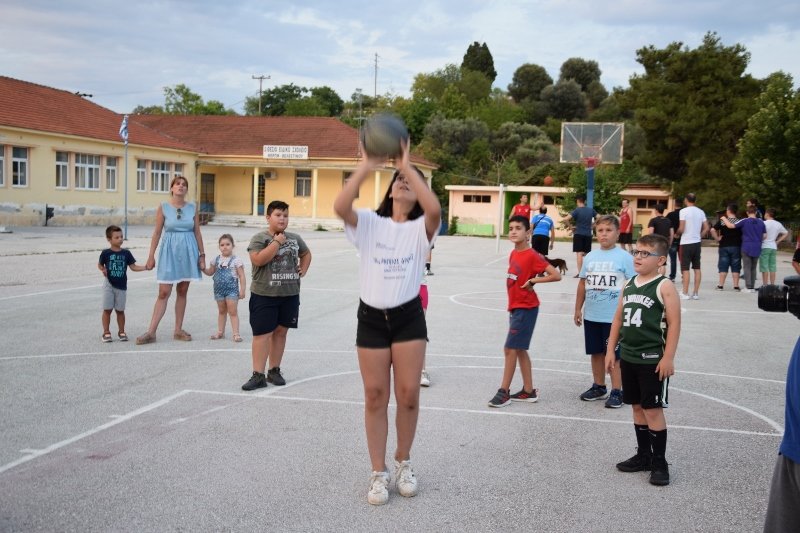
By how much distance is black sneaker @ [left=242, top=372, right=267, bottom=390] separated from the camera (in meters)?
7.38

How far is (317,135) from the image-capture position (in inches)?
2048

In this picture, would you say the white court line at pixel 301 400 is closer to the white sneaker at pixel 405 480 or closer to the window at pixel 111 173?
the white sneaker at pixel 405 480

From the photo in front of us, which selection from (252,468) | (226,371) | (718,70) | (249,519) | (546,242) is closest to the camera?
A: (249,519)

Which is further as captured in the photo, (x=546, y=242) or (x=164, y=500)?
(x=546, y=242)

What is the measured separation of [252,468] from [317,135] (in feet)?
158

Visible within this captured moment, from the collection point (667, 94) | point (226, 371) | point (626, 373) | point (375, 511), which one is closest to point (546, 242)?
point (226, 371)

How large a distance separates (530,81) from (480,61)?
12.6m

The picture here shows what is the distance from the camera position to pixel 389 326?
4.64 metres

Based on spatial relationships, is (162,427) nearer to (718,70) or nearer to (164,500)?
(164,500)

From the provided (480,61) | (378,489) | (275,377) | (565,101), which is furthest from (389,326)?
(480,61)

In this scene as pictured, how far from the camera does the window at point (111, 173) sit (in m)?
41.6

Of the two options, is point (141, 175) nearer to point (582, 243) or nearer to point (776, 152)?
point (582, 243)

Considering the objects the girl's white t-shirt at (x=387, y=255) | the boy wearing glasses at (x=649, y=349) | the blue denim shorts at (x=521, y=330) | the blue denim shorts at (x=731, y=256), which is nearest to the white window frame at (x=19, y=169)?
the blue denim shorts at (x=731, y=256)

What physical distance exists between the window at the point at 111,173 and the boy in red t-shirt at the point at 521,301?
3845cm
